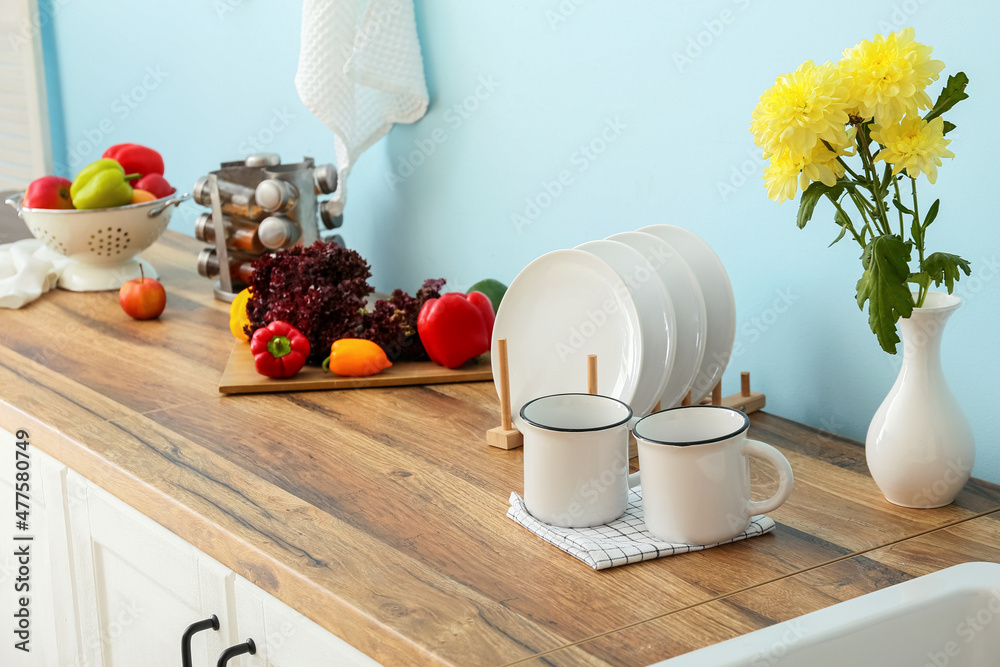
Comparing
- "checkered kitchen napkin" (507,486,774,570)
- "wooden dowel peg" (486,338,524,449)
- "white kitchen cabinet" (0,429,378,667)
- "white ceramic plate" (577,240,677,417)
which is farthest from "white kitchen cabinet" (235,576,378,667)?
"white ceramic plate" (577,240,677,417)

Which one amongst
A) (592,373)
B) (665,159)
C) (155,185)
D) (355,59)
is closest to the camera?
(592,373)

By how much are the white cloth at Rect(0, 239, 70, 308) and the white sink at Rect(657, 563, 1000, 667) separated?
1.45 meters

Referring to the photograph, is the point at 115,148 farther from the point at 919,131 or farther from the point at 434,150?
the point at 919,131

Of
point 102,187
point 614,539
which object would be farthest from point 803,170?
point 102,187

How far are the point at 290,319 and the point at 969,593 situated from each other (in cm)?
94

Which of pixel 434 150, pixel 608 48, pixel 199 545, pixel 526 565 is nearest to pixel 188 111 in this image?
pixel 434 150

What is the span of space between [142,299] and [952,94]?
1275 mm

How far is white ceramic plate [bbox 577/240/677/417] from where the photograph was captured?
1.06m

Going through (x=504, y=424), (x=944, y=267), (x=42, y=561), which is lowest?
(x=42, y=561)

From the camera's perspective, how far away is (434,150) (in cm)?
165

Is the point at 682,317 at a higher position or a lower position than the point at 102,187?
lower

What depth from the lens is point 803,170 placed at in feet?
2.72

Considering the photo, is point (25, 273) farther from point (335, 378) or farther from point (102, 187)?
point (335, 378)

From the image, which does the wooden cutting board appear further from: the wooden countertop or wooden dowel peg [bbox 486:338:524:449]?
wooden dowel peg [bbox 486:338:524:449]
